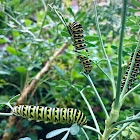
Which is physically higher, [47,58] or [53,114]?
[47,58]

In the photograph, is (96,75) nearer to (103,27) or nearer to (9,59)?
(103,27)

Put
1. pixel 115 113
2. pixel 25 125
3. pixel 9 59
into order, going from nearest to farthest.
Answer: pixel 115 113 < pixel 25 125 < pixel 9 59

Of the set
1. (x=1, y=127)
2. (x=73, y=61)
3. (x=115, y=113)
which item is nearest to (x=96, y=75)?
(x=73, y=61)

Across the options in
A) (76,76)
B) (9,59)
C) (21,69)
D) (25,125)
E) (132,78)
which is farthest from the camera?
(9,59)

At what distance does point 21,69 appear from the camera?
145 centimetres

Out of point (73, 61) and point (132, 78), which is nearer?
point (132, 78)

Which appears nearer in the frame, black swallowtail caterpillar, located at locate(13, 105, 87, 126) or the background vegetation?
black swallowtail caterpillar, located at locate(13, 105, 87, 126)

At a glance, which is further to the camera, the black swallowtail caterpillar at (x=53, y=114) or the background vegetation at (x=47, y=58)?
the background vegetation at (x=47, y=58)

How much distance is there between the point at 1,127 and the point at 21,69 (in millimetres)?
477

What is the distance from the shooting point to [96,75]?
1859mm

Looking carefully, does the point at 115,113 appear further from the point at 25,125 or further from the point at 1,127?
the point at 1,127

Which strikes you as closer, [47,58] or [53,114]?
[53,114]

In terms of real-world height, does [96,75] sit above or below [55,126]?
above

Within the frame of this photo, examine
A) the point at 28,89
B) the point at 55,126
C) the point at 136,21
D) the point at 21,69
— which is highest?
the point at 136,21
